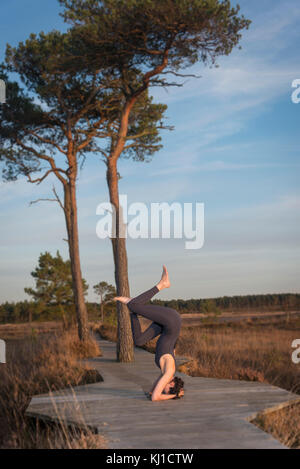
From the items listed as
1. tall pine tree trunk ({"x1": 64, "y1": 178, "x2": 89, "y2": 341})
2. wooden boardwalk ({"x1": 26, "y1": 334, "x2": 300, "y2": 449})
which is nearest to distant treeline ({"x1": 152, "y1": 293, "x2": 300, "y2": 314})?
tall pine tree trunk ({"x1": 64, "y1": 178, "x2": 89, "y2": 341})

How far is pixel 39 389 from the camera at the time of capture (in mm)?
7562

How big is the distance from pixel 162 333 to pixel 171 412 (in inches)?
44.9

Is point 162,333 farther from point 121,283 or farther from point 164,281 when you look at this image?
point 121,283

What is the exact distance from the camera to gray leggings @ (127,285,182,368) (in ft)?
20.3

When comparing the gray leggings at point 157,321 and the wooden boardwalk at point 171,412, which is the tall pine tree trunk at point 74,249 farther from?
the gray leggings at point 157,321

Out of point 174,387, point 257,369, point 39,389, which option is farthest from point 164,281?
point 257,369

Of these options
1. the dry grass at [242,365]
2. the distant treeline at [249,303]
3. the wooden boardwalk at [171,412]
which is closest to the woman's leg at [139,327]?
the wooden boardwalk at [171,412]

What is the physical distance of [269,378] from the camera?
946cm

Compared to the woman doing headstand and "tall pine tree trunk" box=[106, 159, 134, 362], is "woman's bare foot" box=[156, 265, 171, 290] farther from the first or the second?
"tall pine tree trunk" box=[106, 159, 134, 362]

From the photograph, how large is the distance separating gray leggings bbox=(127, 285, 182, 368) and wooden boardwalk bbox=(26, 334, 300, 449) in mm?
693

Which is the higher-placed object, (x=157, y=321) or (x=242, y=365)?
(x=157, y=321)

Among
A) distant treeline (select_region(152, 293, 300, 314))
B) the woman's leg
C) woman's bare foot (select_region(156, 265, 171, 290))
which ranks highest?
woman's bare foot (select_region(156, 265, 171, 290))

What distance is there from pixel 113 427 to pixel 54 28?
1340 cm
